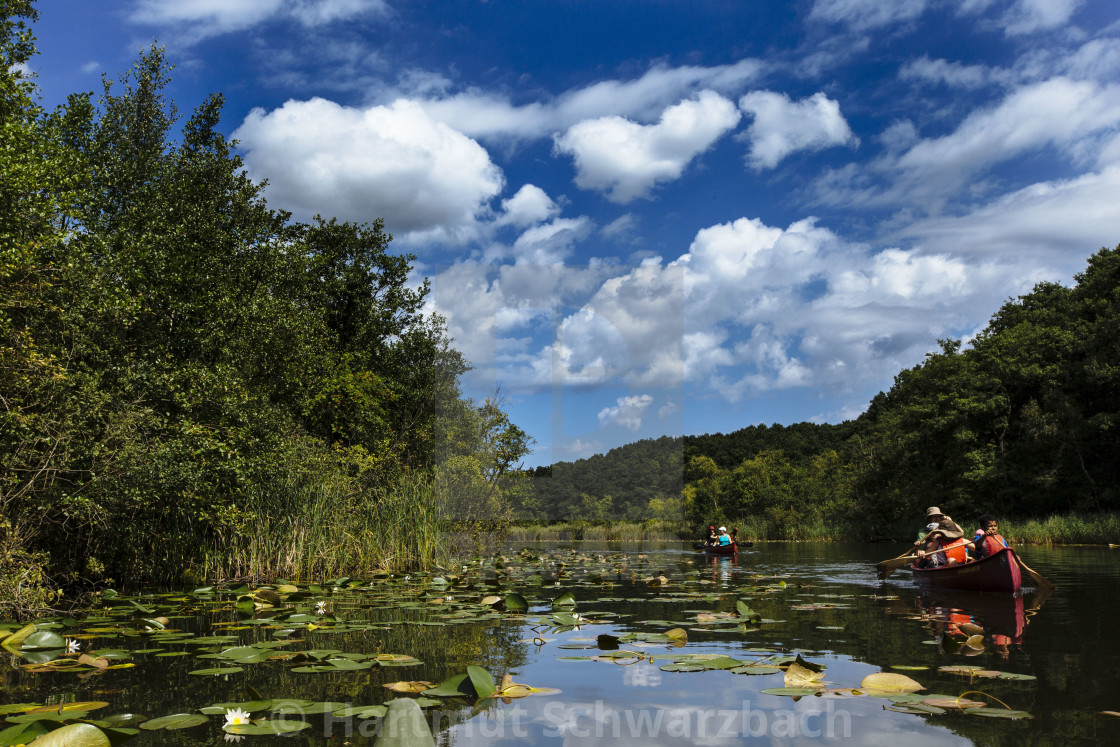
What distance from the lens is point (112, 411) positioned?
9.88 metres

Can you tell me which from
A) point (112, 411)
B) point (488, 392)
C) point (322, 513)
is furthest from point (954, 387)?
point (112, 411)

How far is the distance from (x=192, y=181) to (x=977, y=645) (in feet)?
59.9

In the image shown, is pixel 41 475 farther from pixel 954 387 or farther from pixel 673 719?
pixel 954 387

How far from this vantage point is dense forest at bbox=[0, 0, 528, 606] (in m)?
8.73

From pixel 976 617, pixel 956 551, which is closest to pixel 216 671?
pixel 976 617

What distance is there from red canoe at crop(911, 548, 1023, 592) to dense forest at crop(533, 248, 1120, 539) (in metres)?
13.0

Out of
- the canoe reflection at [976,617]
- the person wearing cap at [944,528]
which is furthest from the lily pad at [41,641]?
the person wearing cap at [944,528]

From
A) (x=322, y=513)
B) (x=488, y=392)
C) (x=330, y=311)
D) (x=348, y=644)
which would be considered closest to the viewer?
(x=348, y=644)

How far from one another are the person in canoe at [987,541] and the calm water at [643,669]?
106 centimetres

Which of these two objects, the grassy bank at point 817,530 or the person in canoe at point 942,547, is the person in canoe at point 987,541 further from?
the grassy bank at point 817,530

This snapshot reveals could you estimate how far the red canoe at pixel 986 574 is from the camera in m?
9.38

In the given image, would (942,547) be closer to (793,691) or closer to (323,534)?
(793,691)

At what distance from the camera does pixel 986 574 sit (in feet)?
31.8

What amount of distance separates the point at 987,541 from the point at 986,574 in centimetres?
71
